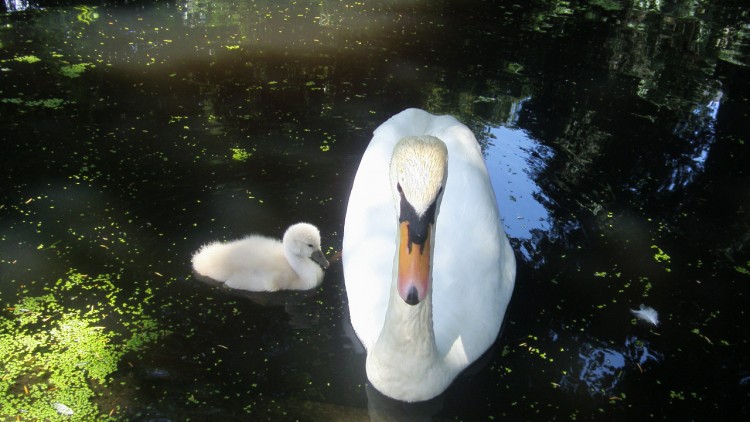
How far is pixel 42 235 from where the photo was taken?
4297 mm

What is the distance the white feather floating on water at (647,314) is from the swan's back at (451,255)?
2.40ft

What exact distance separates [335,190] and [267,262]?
1.18 m

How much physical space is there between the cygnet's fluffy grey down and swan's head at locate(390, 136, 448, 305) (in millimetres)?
1392

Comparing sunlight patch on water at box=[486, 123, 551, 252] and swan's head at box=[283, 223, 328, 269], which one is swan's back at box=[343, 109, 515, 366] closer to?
swan's head at box=[283, 223, 328, 269]

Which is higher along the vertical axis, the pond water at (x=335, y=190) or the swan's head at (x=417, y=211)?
the swan's head at (x=417, y=211)

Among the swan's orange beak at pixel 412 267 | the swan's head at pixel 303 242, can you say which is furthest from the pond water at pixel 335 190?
the swan's orange beak at pixel 412 267

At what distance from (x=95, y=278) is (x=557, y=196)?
3.17m

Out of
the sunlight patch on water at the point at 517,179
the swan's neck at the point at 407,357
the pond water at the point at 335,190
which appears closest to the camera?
the swan's neck at the point at 407,357

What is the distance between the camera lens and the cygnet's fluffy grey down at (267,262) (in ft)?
13.1

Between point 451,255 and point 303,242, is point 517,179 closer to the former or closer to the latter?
point 451,255

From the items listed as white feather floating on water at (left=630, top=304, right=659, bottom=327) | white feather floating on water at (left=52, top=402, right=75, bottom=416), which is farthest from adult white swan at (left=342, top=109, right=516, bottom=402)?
white feather floating on water at (left=52, top=402, right=75, bottom=416)

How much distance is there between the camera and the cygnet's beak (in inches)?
165

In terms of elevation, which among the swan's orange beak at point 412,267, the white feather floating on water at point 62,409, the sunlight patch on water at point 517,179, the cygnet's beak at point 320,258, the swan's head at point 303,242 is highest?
the swan's orange beak at point 412,267

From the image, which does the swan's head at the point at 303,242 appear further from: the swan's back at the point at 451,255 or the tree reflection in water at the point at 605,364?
the tree reflection in water at the point at 605,364
